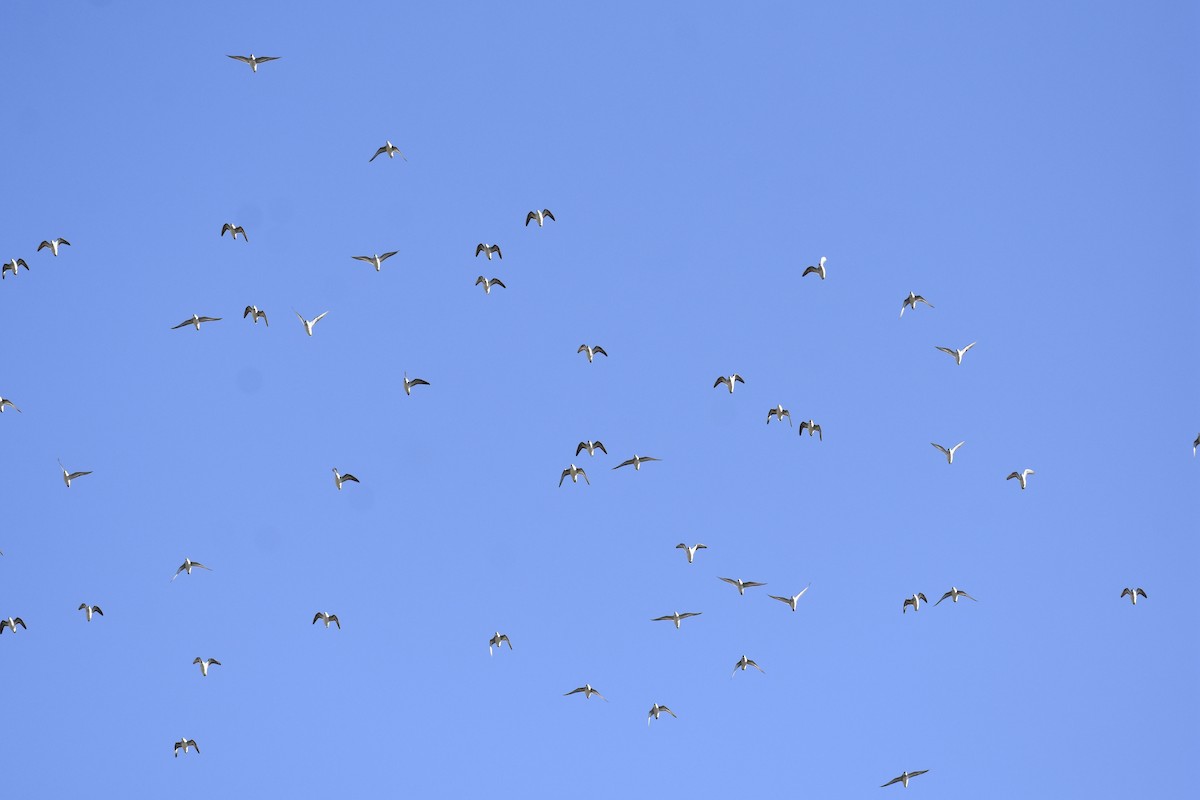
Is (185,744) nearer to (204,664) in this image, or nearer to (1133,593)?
(204,664)

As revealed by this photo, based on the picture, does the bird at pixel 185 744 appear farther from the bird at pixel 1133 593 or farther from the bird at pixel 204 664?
the bird at pixel 1133 593

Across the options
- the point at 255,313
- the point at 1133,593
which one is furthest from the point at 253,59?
the point at 1133,593

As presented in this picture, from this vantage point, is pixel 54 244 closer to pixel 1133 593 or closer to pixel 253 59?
pixel 253 59

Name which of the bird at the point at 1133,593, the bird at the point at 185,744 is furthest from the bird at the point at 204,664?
the bird at the point at 1133,593

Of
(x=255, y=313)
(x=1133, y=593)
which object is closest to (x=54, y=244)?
(x=255, y=313)

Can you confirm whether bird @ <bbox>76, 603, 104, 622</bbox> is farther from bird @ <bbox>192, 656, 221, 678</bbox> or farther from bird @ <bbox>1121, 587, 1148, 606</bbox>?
bird @ <bbox>1121, 587, 1148, 606</bbox>

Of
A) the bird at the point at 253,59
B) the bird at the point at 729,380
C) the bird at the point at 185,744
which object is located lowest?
the bird at the point at 185,744

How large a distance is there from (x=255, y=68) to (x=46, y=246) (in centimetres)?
1415

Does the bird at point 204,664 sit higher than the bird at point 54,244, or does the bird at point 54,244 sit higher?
the bird at point 54,244

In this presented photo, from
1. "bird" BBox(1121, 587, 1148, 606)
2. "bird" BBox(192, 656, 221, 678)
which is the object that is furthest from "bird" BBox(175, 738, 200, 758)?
"bird" BBox(1121, 587, 1148, 606)

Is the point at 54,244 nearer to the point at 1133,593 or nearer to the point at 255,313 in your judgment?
the point at 255,313

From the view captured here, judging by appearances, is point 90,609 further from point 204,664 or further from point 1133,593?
point 1133,593

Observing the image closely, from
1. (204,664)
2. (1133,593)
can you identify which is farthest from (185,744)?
(1133,593)

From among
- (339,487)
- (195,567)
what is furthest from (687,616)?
(195,567)
